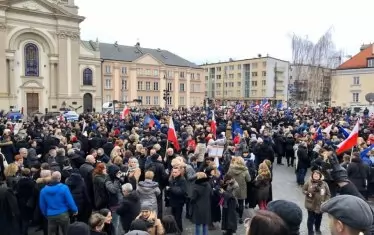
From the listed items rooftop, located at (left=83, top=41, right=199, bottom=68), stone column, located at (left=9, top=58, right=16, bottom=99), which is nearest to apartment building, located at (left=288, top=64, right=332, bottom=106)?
rooftop, located at (left=83, top=41, right=199, bottom=68)

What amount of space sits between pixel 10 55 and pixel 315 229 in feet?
149

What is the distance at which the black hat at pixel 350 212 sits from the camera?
268 cm

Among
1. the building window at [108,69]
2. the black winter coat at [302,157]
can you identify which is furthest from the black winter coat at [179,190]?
the building window at [108,69]

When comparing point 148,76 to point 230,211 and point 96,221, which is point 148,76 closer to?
point 230,211

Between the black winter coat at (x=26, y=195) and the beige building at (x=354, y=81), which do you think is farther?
the beige building at (x=354, y=81)

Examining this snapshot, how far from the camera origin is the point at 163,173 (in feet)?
28.1

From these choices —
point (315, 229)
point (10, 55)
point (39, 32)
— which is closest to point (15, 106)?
point (10, 55)

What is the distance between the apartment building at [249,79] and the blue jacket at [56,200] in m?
82.8

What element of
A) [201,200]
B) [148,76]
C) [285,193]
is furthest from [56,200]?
[148,76]

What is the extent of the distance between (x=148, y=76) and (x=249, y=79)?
37283 mm

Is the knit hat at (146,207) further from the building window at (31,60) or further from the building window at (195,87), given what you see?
the building window at (195,87)

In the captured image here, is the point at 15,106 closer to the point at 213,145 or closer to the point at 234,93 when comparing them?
the point at 213,145

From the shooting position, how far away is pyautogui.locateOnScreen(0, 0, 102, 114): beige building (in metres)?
44.4

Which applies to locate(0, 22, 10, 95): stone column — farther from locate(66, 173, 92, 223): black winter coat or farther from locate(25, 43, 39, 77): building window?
locate(66, 173, 92, 223): black winter coat
